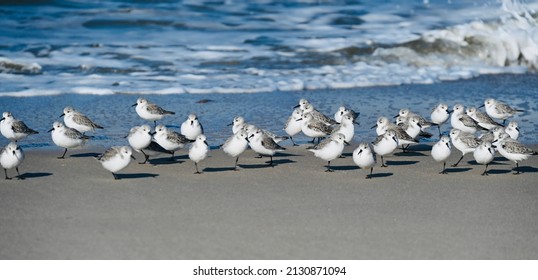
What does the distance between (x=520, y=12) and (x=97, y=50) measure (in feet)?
29.9

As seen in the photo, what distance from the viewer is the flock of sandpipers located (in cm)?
831

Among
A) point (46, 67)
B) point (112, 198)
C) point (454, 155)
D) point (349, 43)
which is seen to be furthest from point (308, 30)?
point (112, 198)

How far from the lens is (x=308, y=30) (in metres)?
18.3

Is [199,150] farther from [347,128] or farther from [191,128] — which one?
[347,128]

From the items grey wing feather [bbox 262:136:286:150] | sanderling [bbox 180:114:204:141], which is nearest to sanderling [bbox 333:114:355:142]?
grey wing feather [bbox 262:136:286:150]

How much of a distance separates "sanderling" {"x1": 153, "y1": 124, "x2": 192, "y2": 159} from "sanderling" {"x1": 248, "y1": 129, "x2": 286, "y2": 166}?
28.1 inches

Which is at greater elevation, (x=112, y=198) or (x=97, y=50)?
(x=97, y=50)

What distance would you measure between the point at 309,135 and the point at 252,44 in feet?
23.5

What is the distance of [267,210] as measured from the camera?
700 centimetres

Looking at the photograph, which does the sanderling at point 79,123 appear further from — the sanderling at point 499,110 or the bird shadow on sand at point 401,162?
A: the sanderling at point 499,110

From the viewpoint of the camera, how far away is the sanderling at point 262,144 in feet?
29.2

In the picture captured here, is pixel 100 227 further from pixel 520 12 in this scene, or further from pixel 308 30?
pixel 520 12

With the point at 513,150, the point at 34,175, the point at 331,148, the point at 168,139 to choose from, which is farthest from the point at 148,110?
the point at 513,150

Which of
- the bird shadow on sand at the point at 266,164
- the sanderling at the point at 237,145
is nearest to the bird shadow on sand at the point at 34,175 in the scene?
the sanderling at the point at 237,145
